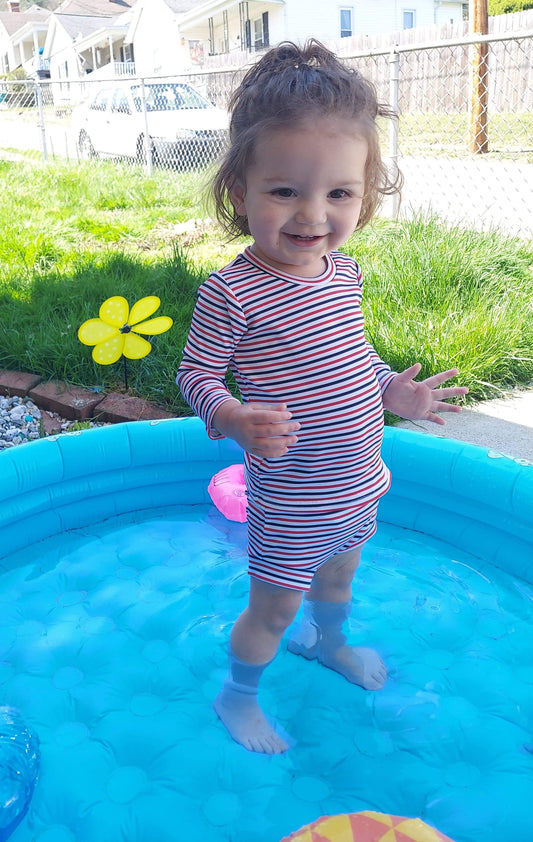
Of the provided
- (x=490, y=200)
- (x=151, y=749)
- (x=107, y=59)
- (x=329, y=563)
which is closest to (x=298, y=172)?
(x=329, y=563)

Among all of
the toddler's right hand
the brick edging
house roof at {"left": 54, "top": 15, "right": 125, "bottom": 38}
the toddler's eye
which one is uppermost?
house roof at {"left": 54, "top": 15, "right": 125, "bottom": 38}

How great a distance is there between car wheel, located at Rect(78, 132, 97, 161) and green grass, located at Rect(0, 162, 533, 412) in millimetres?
6026

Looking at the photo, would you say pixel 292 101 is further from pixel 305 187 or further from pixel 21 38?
pixel 21 38

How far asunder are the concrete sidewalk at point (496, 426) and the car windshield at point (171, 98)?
7.95m

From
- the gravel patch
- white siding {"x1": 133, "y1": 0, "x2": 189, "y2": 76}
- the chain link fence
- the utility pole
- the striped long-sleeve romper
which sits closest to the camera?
the striped long-sleeve romper

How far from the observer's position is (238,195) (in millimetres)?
1516

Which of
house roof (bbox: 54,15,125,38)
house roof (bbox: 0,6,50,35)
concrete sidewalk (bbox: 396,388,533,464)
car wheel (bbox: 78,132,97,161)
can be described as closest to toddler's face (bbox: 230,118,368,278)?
concrete sidewalk (bbox: 396,388,533,464)

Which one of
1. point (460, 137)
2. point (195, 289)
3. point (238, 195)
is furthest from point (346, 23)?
point (238, 195)

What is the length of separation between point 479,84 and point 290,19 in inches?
830

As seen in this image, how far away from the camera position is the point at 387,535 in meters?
2.47

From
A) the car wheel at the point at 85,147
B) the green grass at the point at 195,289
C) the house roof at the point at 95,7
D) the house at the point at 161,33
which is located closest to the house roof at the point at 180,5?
the house at the point at 161,33

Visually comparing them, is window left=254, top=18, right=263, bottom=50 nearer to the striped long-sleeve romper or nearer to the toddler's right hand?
the striped long-sleeve romper

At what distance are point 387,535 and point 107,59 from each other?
136 ft

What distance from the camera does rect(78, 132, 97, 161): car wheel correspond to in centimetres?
1171
